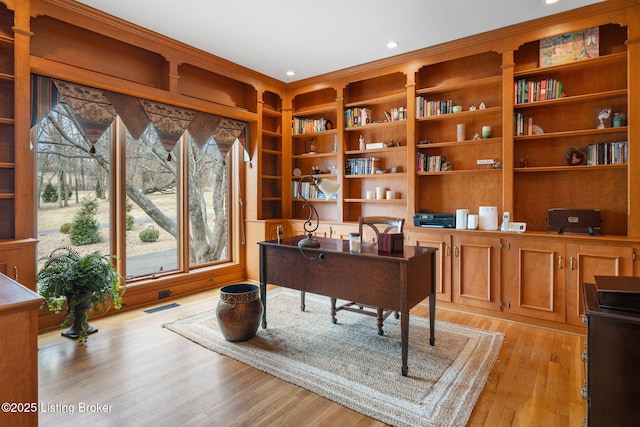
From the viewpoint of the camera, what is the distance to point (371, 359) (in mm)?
2580

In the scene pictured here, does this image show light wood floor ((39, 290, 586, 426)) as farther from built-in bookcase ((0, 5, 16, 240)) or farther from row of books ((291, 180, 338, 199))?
row of books ((291, 180, 338, 199))

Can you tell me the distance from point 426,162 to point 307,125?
1.93 meters

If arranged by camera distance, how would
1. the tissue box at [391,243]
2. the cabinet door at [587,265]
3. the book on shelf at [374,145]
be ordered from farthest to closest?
the book on shelf at [374,145] < the cabinet door at [587,265] < the tissue box at [391,243]

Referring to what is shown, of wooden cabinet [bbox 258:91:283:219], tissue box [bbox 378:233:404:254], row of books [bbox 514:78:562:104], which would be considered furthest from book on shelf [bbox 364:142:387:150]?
tissue box [bbox 378:233:404:254]

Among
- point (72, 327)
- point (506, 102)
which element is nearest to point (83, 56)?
point (72, 327)

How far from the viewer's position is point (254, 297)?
2.88m

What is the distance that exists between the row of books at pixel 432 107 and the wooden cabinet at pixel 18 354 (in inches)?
155

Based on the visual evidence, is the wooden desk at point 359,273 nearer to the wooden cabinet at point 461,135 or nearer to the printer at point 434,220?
the printer at point 434,220

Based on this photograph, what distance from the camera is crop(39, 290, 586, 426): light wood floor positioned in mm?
1923

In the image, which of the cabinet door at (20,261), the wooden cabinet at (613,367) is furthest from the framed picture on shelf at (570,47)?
the cabinet door at (20,261)

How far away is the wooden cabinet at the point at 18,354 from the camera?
129 centimetres

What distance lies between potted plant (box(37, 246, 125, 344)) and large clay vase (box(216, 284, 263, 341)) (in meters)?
1.04

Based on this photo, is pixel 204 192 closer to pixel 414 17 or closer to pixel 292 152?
pixel 292 152

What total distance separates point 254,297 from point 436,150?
9.35ft
